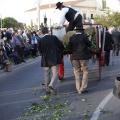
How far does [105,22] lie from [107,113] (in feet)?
204

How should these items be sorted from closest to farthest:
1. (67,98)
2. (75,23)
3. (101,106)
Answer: (101,106)
(67,98)
(75,23)

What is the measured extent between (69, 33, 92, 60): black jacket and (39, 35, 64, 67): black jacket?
0.48 metres

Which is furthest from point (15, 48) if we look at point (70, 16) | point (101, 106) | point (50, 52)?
point (101, 106)

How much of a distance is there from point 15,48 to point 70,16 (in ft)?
27.7

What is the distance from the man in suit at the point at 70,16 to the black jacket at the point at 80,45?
4.73 feet

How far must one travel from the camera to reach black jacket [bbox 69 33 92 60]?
10.2 meters

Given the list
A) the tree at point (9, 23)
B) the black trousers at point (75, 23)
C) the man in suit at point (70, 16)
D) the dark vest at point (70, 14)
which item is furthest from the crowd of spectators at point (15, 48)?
the tree at point (9, 23)

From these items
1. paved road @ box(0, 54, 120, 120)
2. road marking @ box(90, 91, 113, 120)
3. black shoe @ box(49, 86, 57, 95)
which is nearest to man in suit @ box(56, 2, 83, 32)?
paved road @ box(0, 54, 120, 120)

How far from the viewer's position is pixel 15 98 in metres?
9.81

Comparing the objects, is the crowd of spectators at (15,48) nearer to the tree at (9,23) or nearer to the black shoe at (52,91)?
the black shoe at (52,91)

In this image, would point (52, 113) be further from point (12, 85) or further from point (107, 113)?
point (12, 85)

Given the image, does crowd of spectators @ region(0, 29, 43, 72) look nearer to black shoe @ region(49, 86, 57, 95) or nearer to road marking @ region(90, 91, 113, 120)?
black shoe @ region(49, 86, 57, 95)

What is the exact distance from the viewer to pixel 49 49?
1045 centimetres

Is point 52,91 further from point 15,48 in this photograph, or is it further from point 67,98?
point 15,48
